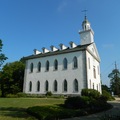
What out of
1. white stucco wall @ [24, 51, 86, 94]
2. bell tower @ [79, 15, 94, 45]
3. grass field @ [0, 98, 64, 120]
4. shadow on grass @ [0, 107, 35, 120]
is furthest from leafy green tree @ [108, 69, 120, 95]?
shadow on grass @ [0, 107, 35, 120]

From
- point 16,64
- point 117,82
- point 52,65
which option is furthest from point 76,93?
point 117,82

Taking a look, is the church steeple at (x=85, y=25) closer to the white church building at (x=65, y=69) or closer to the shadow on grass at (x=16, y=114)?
the white church building at (x=65, y=69)

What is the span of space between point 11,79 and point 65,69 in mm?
16407

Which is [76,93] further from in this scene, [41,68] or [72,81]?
[41,68]

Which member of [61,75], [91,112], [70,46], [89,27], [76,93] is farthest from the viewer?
[89,27]

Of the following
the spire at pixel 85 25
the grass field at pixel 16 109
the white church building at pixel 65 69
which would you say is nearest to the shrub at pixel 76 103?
the grass field at pixel 16 109

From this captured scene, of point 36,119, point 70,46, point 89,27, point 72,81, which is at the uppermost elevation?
point 89,27

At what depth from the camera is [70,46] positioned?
127 ft

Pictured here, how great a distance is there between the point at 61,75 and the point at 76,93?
17.1ft

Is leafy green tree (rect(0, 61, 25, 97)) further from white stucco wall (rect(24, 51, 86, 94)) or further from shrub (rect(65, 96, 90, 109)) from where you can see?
shrub (rect(65, 96, 90, 109))

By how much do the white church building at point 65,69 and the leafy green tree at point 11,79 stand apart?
165 inches

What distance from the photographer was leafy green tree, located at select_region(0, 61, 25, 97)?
4386 cm

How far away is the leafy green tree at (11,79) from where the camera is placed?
4386 cm

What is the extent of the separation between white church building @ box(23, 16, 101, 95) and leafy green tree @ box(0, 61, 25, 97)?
165 inches
